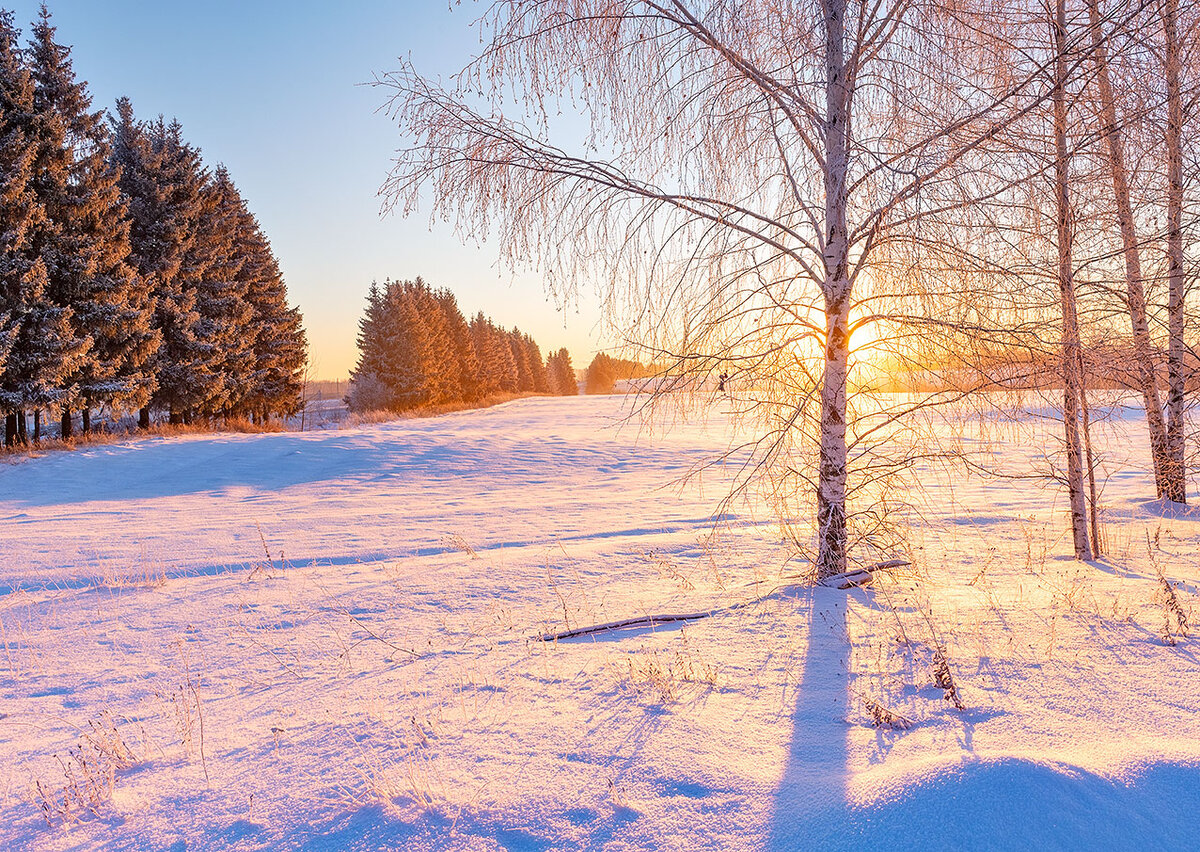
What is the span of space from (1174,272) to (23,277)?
2334 centimetres

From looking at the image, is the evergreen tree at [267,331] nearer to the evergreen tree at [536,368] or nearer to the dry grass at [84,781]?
the dry grass at [84,781]

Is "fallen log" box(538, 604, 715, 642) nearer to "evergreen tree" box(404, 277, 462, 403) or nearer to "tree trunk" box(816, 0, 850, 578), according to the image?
"tree trunk" box(816, 0, 850, 578)

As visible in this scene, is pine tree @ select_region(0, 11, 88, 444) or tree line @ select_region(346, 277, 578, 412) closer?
pine tree @ select_region(0, 11, 88, 444)

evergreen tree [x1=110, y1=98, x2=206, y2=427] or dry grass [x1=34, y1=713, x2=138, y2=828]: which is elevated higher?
evergreen tree [x1=110, y1=98, x2=206, y2=427]

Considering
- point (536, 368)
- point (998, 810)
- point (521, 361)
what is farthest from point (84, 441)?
point (536, 368)

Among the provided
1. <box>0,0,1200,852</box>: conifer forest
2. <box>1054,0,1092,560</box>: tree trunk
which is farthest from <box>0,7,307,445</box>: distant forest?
<box>1054,0,1092,560</box>: tree trunk

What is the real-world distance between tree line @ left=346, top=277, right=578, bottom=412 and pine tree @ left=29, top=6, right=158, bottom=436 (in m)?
21.2

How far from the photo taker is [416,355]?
1619 inches

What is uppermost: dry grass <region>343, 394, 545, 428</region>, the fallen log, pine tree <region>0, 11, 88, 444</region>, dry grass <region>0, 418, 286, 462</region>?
pine tree <region>0, 11, 88, 444</region>

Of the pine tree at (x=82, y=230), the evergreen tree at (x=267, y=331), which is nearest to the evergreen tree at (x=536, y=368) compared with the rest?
the evergreen tree at (x=267, y=331)

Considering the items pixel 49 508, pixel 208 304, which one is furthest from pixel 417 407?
pixel 49 508

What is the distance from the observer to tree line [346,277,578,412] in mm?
40562

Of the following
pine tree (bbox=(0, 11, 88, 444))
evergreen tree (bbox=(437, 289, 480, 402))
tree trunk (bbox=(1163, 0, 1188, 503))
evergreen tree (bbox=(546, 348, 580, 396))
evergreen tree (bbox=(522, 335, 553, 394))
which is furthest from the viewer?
evergreen tree (bbox=(546, 348, 580, 396))

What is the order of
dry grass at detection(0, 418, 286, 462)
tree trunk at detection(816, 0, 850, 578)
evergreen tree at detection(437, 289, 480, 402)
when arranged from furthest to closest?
evergreen tree at detection(437, 289, 480, 402) < dry grass at detection(0, 418, 286, 462) < tree trunk at detection(816, 0, 850, 578)
